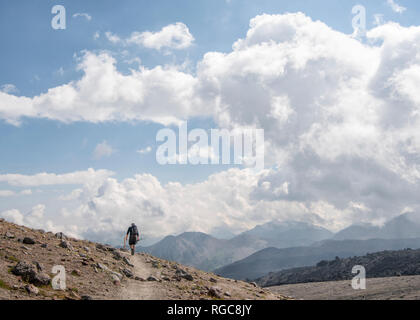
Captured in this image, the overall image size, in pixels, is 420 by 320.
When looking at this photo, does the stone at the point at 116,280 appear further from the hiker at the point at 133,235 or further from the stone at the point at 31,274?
the hiker at the point at 133,235

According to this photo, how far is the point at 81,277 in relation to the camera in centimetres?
2197

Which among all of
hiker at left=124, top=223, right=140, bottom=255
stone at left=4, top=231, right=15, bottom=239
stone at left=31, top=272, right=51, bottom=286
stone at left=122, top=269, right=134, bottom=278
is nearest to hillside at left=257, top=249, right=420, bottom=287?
hiker at left=124, top=223, right=140, bottom=255

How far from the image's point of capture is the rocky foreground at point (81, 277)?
60.0 feet

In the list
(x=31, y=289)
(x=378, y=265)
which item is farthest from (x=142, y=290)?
(x=378, y=265)

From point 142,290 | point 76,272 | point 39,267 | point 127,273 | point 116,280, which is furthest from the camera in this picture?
point 127,273

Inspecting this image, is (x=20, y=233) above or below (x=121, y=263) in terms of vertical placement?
above

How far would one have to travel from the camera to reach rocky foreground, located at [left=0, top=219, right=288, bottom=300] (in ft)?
60.0

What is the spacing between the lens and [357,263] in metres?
123

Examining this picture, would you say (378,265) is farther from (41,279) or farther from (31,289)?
(31,289)

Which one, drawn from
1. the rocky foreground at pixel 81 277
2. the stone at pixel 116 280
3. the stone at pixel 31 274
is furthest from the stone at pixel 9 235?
the stone at pixel 116 280
